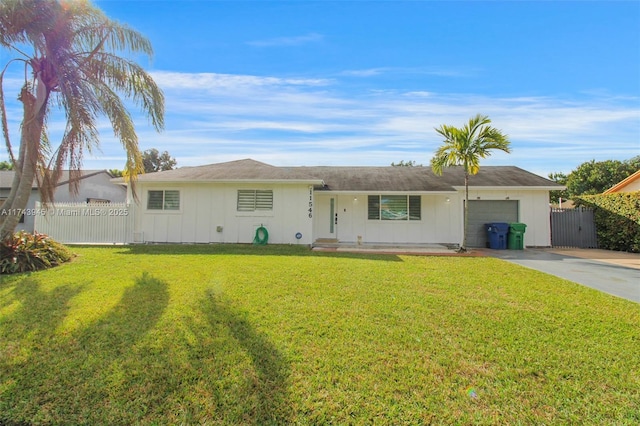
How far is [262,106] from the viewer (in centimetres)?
1208

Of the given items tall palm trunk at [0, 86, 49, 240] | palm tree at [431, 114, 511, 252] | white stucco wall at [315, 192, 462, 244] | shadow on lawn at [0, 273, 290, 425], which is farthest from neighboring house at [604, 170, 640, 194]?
tall palm trunk at [0, 86, 49, 240]

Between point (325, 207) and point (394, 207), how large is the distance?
3.15 meters

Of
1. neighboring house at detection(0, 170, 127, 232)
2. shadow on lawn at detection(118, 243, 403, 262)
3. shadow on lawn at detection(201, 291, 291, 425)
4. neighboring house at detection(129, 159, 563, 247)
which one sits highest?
neighboring house at detection(0, 170, 127, 232)

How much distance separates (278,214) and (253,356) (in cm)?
888

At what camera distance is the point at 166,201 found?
12008 mm

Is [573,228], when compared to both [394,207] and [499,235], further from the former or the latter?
[394,207]

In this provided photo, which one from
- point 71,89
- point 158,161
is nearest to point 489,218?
point 71,89

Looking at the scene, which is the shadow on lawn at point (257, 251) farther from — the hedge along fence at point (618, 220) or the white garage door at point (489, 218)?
the hedge along fence at point (618, 220)

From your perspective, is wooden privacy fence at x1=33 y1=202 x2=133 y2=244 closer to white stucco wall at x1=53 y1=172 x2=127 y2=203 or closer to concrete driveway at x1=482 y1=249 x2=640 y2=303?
white stucco wall at x1=53 y1=172 x2=127 y2=203

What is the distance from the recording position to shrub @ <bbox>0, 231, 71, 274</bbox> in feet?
22.4

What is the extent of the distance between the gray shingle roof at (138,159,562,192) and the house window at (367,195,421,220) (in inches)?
20.0

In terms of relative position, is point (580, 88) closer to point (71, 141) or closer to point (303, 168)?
point (303, 168)

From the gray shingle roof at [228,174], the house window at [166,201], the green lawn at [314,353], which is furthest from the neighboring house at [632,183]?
the house window at [166,201]

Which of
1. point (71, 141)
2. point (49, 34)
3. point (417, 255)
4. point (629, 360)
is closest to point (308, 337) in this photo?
point (629, 360)
